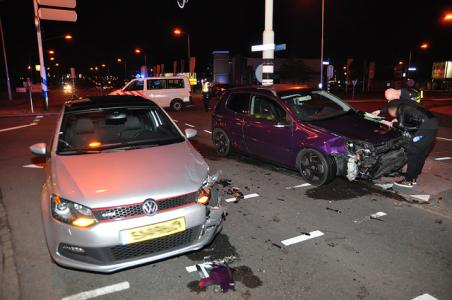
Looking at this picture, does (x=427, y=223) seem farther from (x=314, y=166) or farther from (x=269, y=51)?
(x=269, y=51)

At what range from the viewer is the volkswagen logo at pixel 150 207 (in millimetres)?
3307

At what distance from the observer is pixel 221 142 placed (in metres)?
8.77

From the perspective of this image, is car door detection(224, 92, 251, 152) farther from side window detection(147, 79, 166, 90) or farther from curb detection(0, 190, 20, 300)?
side window detection(147, 79, 166, 90)

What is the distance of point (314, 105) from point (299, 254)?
402cm

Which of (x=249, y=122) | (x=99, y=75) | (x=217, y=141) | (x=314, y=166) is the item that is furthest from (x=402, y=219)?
(x=99, y=75)

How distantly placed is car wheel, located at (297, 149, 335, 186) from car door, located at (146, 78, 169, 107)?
47.9ft

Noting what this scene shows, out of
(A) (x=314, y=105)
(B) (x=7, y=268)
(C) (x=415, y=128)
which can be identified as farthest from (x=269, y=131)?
(B) (x=7, y=268)

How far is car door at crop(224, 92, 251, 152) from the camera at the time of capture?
7.81 metres

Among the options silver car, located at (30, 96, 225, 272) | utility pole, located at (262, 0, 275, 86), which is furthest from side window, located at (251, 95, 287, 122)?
utility pole, located at (262, 0, 275, 86)

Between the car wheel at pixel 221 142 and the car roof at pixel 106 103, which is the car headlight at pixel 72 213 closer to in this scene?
the car roof at pixel 106 103

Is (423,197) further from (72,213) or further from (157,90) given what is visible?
(157,90)

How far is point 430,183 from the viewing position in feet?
21.0

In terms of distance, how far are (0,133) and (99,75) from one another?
167 m

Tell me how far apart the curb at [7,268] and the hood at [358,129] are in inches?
194
